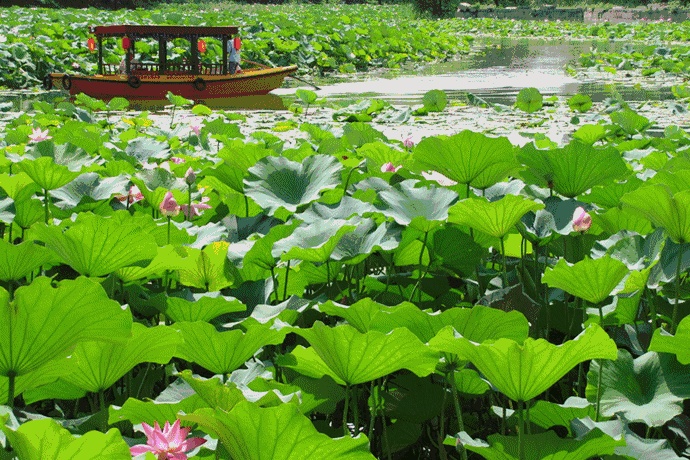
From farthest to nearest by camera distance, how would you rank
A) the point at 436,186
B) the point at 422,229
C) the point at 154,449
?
1. the point at 436,186
2. the point at 422,229
3. the point at 154,449

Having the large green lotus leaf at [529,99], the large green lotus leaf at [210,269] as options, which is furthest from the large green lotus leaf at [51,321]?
the large green lotus leaf at [529,99]

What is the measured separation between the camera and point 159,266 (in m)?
1.24

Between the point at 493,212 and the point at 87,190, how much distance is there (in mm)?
824

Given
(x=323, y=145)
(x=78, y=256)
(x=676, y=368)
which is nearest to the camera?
(x=676, y=368)

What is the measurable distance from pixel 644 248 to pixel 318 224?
0.47 meters

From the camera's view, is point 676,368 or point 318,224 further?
point 318,224

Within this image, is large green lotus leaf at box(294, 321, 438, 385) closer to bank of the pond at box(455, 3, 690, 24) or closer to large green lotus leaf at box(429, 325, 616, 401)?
large green lotus leaf at box(429, 325, 616, 401)

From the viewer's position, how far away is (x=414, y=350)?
0.93 metres

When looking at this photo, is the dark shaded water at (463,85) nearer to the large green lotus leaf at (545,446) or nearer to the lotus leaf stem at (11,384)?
the lotus leaf stem at (11,384)

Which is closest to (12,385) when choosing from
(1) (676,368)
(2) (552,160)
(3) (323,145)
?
(1) (676,368)

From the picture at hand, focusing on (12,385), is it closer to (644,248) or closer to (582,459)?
(582,459)

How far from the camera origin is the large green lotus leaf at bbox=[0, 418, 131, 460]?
2.21 feet

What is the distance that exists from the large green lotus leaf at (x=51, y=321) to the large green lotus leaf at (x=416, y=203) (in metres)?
0.57

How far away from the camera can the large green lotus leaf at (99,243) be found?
118cm
